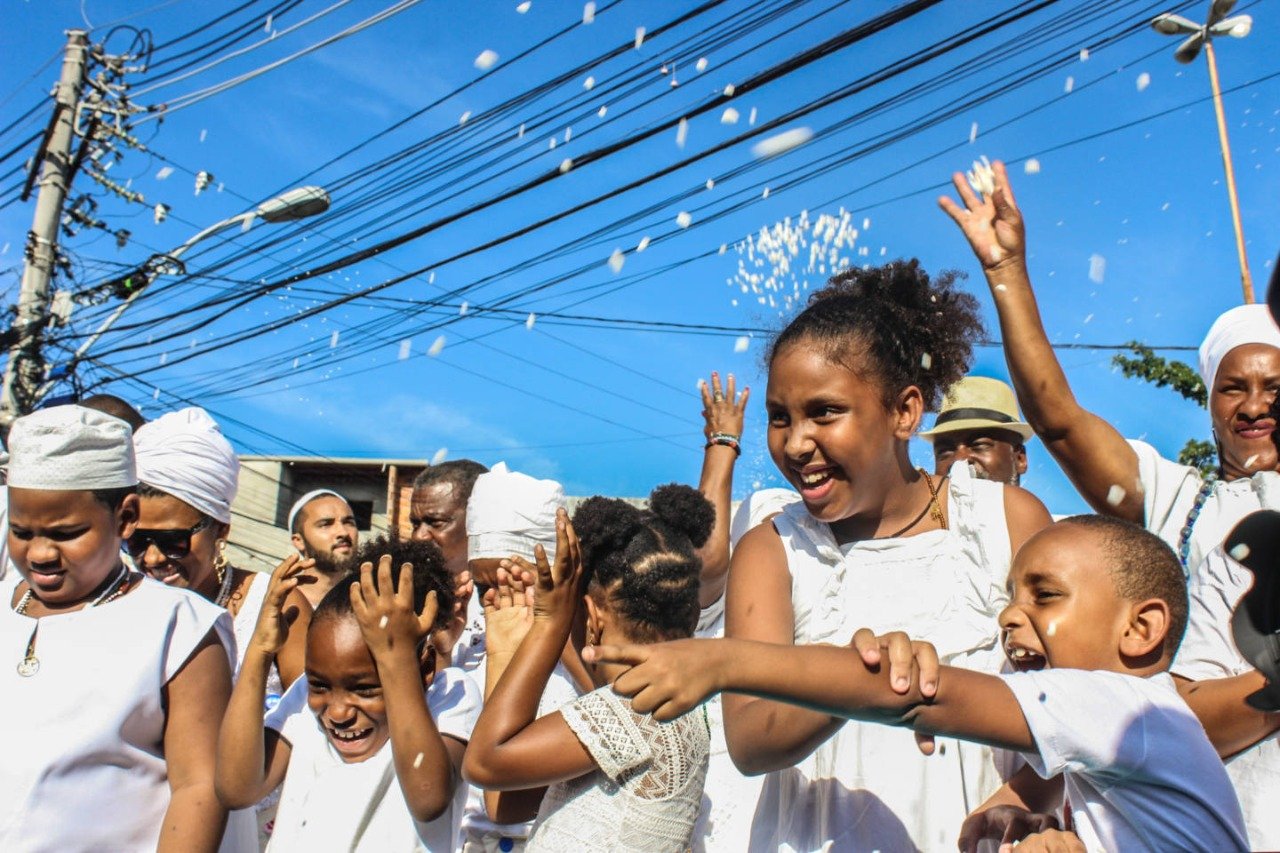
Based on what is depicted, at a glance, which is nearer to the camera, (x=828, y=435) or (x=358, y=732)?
(x=828, y=435)

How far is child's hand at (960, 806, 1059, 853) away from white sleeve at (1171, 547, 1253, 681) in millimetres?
576

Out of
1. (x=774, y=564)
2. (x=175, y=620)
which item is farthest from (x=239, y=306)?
(x=774, y=564)

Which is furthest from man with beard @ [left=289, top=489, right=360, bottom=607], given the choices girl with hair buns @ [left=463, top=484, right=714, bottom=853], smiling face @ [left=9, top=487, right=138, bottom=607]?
girl with hair buns @ [left=463, top=484, right=714, bottom=853]

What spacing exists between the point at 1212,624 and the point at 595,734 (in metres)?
1.50

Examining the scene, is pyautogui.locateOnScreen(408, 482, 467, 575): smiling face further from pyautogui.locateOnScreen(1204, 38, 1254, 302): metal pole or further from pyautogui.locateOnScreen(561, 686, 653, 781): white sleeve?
pyautogui.locateOnScreen(1204, 38, 1254, 302): metal pole

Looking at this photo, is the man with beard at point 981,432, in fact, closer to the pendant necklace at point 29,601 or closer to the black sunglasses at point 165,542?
the black sunglasses at point 165,542

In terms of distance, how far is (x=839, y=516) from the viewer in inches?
107

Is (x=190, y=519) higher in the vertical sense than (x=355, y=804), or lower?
higher

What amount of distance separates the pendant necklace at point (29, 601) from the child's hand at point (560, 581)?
121 centimetres

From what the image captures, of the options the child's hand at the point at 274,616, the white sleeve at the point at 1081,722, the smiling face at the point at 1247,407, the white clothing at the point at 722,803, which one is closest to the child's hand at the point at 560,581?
the white clothing at the point at 722,803

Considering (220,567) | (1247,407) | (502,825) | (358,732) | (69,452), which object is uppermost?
(1247,407)

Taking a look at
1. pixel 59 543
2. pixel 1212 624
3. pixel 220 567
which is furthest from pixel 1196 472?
pixel 220 567

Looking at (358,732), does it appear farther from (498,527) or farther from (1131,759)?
(1131,759)

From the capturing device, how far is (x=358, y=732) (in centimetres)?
321
